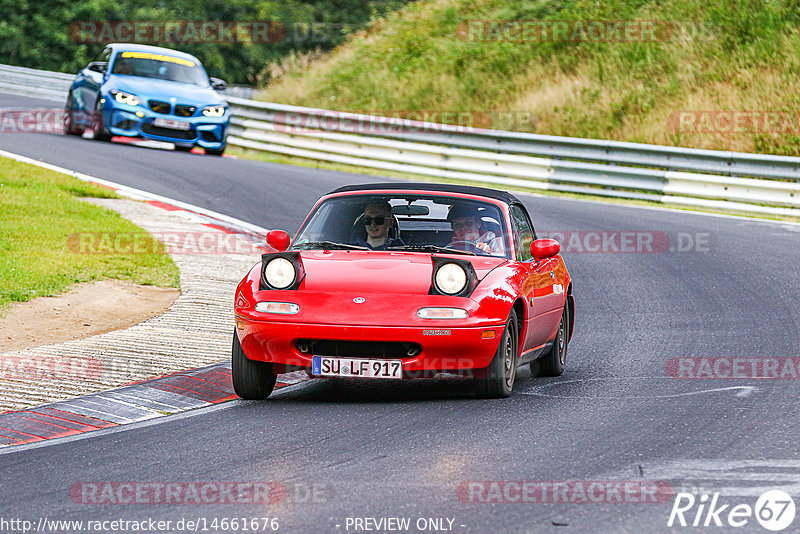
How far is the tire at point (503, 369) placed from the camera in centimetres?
768

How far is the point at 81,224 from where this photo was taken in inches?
585

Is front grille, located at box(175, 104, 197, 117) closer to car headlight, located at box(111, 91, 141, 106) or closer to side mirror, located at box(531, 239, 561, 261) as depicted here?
car headlight, located at box(111, 91, 141, 106)

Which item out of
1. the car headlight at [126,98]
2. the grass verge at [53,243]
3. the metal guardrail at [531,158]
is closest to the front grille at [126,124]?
the car headlight at [126,98]

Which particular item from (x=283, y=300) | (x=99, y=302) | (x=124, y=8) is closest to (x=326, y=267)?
(x=283, y=300)

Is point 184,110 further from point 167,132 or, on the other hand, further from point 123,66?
point 123,66

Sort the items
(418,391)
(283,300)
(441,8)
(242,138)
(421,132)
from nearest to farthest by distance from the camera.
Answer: (283,300)
(418,391)
(421,132)
(242,138)
(441,8)

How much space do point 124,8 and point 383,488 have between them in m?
51.1

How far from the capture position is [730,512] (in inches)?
203

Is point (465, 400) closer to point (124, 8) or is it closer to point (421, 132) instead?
point (421, 132)

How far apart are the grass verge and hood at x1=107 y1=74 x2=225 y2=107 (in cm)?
450

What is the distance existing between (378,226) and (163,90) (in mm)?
14946

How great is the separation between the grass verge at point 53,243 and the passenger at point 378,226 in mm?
3676

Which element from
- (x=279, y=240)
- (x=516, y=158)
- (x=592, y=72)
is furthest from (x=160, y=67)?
(x=279, y=240)

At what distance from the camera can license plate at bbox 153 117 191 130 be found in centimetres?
2242
